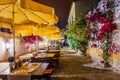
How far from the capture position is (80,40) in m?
16.5

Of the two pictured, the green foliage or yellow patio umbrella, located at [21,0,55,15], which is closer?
yellow patio umbrella, located at [21,0,55,15]

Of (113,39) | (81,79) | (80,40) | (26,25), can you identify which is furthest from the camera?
(80,40)

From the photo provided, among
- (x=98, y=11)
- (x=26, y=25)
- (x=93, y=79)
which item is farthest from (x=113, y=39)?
(x=26, y=25)

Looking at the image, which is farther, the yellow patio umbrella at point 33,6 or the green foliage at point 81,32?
the green foliage at point 81,32

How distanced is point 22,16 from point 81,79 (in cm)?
290

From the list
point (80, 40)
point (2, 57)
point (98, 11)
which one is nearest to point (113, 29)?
point (98, 11)

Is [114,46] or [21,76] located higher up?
[114,46]

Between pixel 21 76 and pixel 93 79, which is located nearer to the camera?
pixel 21 76

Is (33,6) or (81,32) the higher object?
(81,32)

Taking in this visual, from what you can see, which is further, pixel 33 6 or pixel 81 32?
pixel 81 32

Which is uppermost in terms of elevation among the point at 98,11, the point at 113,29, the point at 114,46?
the point at 98,11

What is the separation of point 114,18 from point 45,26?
10.9 feet

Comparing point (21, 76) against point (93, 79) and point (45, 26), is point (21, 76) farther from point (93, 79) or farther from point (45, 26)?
point (45, 26)

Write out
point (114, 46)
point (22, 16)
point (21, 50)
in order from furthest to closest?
1. point (21, 50)
2. point (114, 46)
3. point (22, 16)
